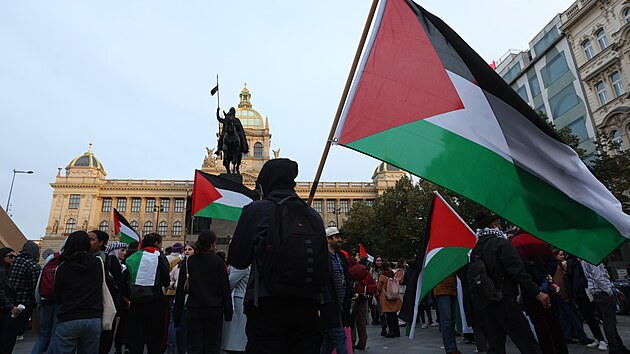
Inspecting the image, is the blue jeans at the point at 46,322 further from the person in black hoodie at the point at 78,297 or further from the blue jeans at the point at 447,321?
the blue jeans at the point at 447,321

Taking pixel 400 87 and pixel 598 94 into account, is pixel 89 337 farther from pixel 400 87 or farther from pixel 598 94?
pixel 598 94

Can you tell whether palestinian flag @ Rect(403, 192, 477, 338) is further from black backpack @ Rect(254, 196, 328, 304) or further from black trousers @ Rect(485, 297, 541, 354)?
black backpack @ Rect(254, 196, 328, 304)

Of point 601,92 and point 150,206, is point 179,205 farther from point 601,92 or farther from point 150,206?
point 601,92

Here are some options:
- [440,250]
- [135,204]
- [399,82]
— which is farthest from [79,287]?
[135,204]

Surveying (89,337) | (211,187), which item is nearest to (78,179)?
(211,187)

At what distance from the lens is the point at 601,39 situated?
2411cm

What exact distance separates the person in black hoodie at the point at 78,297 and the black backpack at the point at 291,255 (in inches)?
94.1

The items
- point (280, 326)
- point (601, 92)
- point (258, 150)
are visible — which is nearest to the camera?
point (280, 326)

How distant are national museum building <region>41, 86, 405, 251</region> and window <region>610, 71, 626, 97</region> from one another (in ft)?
129

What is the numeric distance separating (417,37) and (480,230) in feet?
7.99

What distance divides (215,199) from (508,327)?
242 inches

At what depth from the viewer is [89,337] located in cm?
371

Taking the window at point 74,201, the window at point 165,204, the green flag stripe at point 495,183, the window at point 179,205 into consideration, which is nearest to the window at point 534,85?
the green flag stripe at point 495,183

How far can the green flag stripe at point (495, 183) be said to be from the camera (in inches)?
128
